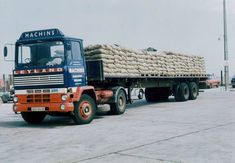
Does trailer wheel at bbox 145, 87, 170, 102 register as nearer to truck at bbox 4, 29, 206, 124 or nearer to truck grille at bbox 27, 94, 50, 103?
truck at bbox 4, 29, 206, 124

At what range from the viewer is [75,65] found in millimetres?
12539

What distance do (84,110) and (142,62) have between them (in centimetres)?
553

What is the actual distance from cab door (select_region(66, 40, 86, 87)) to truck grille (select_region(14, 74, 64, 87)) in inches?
11.8

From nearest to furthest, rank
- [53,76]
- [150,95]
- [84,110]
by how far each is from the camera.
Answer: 1. [53,76]
2. [84,110]
3. [150,95]

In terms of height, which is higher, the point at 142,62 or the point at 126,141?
the point at 142,62

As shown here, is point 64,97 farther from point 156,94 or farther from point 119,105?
point 156,94

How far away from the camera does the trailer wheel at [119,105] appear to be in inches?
595

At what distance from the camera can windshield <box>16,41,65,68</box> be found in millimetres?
12266

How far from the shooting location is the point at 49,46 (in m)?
12.4

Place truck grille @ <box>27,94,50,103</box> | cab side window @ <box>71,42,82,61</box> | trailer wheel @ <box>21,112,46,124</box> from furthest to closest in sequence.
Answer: trailer wheel @ <box>21,112,46,124</box> → cab side window @ <box>71,42,82,61</box> → truck grille @ <box>27,94,50,103</box>

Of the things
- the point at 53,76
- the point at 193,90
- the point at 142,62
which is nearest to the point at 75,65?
the point at 53,76

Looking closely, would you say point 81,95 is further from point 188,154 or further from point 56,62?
point 188,154

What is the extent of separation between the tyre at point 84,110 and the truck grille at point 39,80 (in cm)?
96

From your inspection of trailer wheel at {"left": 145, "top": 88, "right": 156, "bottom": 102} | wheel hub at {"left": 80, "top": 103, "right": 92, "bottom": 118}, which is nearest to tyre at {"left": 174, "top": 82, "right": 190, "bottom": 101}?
trailer wheel at {"left": 145, "top": 88, "right": 156, "bottom": 102}
